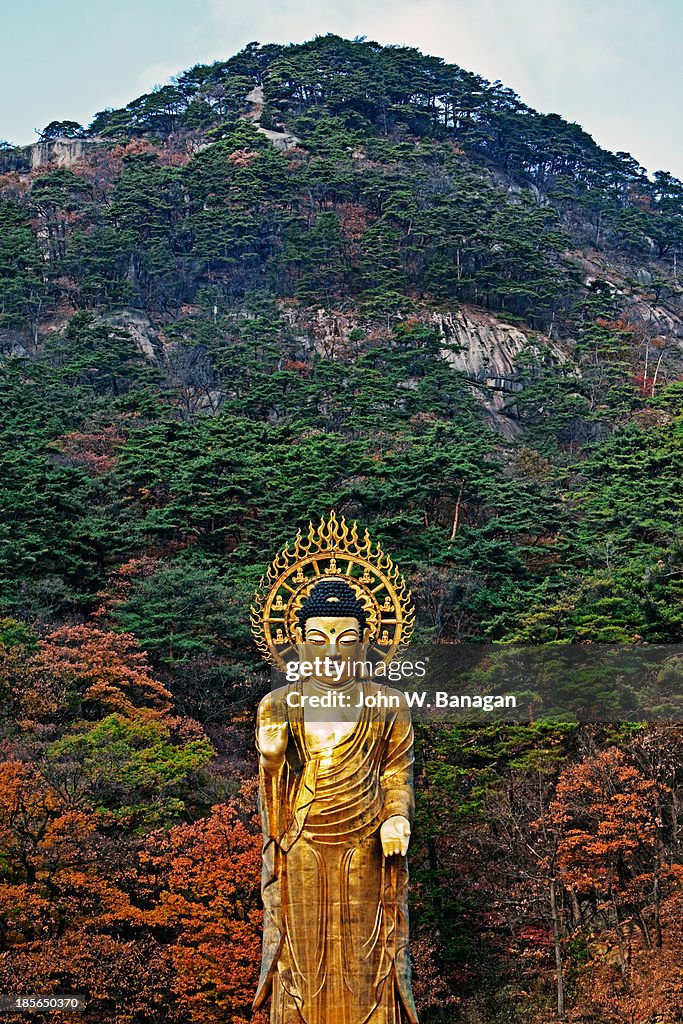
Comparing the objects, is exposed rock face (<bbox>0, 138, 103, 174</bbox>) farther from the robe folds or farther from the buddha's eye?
the robe folds

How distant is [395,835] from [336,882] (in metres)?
0.51

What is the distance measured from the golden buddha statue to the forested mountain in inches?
250

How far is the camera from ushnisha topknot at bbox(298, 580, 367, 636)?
961 centimetres

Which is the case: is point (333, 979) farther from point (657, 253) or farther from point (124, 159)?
point (657, 253)

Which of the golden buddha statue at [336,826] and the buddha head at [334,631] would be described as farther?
the buddha head at [334,631]

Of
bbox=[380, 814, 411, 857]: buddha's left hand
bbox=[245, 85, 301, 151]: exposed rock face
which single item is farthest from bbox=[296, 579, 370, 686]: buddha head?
bbox=[245, 85, 301, 151]: exposed rock face

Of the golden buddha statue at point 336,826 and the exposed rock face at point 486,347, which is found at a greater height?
the exposed rock face at point 486,347

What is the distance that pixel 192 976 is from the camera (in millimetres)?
15016

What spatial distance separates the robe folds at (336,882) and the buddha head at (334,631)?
0.42 metres

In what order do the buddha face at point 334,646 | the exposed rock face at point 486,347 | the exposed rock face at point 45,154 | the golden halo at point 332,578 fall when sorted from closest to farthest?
the buddha face at point 334,646
the golden halo at point 332,578
the exposed rock face at point 486,347
the exposed rock face at point 45,154

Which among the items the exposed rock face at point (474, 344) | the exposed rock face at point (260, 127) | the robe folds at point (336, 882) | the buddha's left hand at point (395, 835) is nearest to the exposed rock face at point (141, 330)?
the exposed rock face at point (474, 344)

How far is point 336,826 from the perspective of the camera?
8.98m

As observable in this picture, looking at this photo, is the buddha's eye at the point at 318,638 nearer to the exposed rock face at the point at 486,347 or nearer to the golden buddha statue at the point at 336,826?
the golden buddha statue at the point at 336,826

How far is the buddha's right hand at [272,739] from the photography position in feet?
30.0
